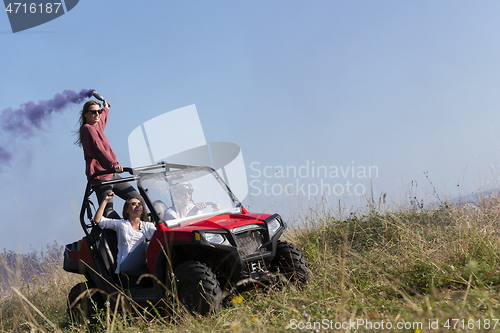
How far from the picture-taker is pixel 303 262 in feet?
15.3

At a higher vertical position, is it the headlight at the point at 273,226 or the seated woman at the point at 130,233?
the seated woman at the point at 130,233

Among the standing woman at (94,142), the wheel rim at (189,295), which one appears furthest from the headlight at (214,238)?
the standing woman at (94,142)

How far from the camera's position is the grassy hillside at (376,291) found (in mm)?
2830

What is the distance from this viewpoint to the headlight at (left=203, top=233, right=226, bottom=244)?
4113 millimetres


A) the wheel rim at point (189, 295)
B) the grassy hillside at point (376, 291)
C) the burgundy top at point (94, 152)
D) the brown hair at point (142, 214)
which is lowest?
the grassy hillside at point (376, 291)

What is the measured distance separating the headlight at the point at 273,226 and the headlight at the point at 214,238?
1.89 ft

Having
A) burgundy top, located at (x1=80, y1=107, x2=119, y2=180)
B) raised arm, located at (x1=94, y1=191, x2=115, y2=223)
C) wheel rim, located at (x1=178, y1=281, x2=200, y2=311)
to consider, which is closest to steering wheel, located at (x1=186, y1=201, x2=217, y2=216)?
wheel rim, located at (x1=178, y1=281, x2=200, y2=311)

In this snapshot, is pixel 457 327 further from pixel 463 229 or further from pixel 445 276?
pixel 463 229

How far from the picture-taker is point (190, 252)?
4.43 meters

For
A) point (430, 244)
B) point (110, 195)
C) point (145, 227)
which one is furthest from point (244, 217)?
point (430, 244)

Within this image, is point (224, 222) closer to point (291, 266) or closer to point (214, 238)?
point (214, 238)

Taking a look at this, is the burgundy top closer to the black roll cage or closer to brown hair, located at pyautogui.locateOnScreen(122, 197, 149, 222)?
the black roll cage

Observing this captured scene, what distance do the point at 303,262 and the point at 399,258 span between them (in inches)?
47.1

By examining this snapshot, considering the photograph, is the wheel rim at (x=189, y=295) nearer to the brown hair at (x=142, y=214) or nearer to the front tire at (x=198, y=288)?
the front tire at (x=198, y=288)
